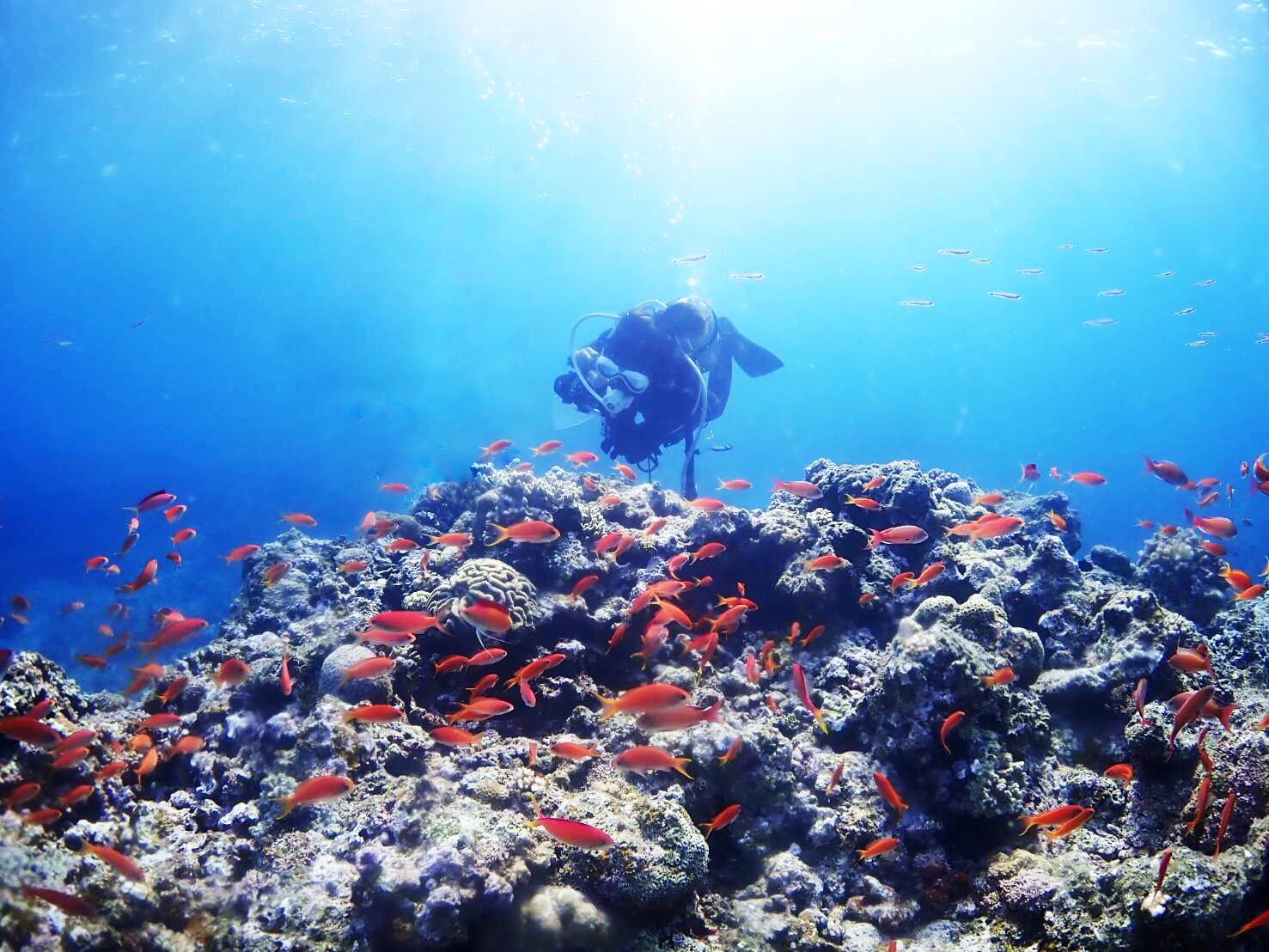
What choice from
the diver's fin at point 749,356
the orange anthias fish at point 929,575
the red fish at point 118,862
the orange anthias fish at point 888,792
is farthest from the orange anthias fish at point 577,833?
the diver's fin at point 749,356

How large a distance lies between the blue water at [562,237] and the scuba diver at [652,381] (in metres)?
2.37

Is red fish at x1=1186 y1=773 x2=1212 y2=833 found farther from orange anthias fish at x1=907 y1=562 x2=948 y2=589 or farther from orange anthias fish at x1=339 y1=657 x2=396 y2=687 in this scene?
orange anthias fish at x1=339 y1=657 x2=396 y2=687

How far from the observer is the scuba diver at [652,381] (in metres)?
12.0

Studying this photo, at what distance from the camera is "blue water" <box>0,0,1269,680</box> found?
30812 millimetres

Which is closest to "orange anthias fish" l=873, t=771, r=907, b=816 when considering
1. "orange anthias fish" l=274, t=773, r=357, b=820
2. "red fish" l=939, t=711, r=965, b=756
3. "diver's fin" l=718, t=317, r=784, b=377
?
"red fish" l=939, t=711, r=965, b=756

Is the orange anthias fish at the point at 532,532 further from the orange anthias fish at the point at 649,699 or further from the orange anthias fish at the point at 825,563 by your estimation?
the orange anthias fish at the point at 825,563

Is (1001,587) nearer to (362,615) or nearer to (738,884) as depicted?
(738,884)

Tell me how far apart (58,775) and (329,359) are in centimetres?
11382

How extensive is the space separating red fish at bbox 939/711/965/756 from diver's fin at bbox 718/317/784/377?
11.6 metres

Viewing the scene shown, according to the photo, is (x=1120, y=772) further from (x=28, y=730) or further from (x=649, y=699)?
(x=28, y=730)

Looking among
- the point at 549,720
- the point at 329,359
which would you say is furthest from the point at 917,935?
the point at 329,359

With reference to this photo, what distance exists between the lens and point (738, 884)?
446 centimetres

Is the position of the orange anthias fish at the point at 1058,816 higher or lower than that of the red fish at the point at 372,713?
lower

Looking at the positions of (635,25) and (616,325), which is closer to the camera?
(616,325)
